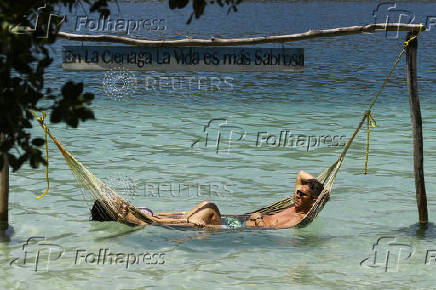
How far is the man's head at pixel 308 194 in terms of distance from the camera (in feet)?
20.9

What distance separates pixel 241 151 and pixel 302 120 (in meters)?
2.82

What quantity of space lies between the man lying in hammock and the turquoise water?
3.7 inches

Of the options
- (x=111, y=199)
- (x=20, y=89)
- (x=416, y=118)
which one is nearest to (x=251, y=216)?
(x=111, y=199)

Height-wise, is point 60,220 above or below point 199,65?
below

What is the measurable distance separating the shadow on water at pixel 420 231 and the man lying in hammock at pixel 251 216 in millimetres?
868

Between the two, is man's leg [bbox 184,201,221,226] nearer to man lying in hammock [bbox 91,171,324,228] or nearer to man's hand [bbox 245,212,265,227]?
man lying in hammock [bbox 91,171,324,228]

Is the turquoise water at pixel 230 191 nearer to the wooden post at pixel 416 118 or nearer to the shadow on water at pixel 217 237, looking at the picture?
the shadow on water at pixel 217 237

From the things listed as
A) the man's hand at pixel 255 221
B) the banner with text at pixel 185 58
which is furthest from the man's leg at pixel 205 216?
the banner with text at pixel 185 58

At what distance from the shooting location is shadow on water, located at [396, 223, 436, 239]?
257 inches

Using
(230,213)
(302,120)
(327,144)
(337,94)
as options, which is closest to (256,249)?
(230,213)

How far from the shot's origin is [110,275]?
5.50m

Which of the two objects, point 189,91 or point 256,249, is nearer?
point 256,249

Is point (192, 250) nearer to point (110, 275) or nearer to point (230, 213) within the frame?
point (110, 275)

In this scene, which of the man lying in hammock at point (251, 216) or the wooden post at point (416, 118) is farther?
the man lying in hammock at point (251, 216)
